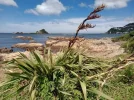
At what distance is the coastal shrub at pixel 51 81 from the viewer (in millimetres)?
5941

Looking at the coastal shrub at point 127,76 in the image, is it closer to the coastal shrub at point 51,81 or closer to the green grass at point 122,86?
the green grass at point 122,86

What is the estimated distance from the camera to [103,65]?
7559mm

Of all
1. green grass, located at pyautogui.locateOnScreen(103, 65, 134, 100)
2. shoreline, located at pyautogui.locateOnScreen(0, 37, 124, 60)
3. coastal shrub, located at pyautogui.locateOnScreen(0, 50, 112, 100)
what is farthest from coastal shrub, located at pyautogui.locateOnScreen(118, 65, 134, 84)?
coastal shrub, located at pyautogui.locateOnScreen(0, 50, 112, 100)

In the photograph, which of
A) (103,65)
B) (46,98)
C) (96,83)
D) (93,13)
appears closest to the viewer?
(93,13)

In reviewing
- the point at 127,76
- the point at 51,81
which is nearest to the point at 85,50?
the point at 127,76

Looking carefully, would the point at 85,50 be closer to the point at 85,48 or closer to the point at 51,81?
the point at 85,48

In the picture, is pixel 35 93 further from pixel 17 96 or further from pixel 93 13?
pixel 93 13

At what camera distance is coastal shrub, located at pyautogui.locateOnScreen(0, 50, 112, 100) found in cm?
594

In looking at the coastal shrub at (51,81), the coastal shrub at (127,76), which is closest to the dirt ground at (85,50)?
the coastal shrub at (51,81)

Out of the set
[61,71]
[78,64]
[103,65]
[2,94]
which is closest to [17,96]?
[2,94]

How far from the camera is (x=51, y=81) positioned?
6.16 meters

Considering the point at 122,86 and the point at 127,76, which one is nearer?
the point at 122,86

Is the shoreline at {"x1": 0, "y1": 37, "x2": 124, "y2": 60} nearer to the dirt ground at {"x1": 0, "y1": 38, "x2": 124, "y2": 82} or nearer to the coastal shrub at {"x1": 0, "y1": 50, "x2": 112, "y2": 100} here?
the dirt ground at {"x1": 0, "y1": 38, "x2": 124, "y2": 82}

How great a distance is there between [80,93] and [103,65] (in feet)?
6.05
